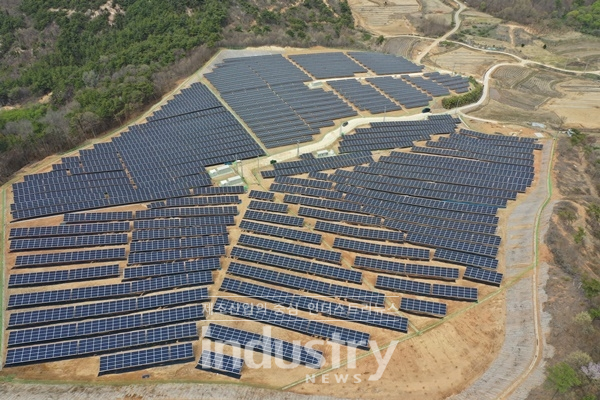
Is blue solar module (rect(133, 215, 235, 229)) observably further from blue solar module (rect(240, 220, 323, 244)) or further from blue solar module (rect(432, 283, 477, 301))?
blue solar module (rect(432, 283, 477, 301))

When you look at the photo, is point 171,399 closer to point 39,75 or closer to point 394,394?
point 394,394

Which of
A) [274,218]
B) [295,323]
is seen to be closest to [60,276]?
[274,218]

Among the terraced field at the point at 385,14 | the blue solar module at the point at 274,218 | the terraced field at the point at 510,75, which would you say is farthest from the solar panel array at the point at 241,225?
the terraced field at the point at 385,14

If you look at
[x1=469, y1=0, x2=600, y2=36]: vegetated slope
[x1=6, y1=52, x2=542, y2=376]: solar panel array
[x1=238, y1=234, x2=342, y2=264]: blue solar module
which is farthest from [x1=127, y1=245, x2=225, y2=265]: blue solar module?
[x1=469, y1=0, x2=600, y2=36]: vegetated slope

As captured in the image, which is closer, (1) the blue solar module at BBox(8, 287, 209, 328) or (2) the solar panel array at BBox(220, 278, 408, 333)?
(1) the blue solar module at BBox(8, 287, 209, 328)

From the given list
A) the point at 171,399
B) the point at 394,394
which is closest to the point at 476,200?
the point at 394,394

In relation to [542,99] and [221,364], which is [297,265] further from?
[542,99]
